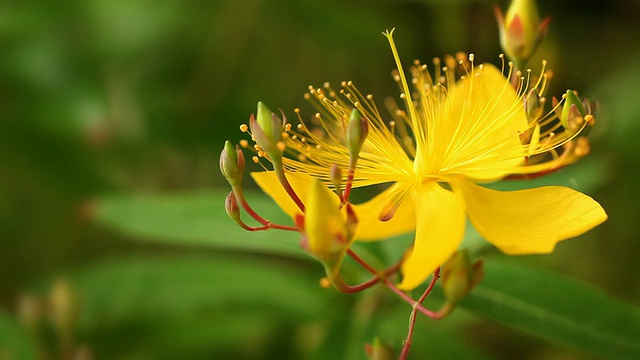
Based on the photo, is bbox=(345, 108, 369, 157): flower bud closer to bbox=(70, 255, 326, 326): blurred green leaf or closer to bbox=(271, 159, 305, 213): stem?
bbox=(271, 159, 305, 213): stem

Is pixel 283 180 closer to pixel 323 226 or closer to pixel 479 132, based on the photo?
pixel 323 226

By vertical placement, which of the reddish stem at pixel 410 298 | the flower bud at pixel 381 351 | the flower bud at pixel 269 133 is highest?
the flower bud at pixel 269 133

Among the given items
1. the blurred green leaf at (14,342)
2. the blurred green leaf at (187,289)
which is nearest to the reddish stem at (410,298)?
the blurred green leaf at (187,289)

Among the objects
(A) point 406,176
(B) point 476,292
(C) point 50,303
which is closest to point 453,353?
(B) point 476,292

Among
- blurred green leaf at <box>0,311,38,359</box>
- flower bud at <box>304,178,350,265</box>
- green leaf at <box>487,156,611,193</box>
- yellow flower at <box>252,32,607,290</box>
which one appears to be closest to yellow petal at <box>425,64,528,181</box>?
yellow flower at <box>252,32,607,290</box>

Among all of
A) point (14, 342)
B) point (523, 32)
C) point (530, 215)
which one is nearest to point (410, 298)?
point (530, 215)

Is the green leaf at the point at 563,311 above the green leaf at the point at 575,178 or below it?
below

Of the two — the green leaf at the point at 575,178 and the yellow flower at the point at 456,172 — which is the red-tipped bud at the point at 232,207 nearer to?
the yellow flower at the point at 456,172
